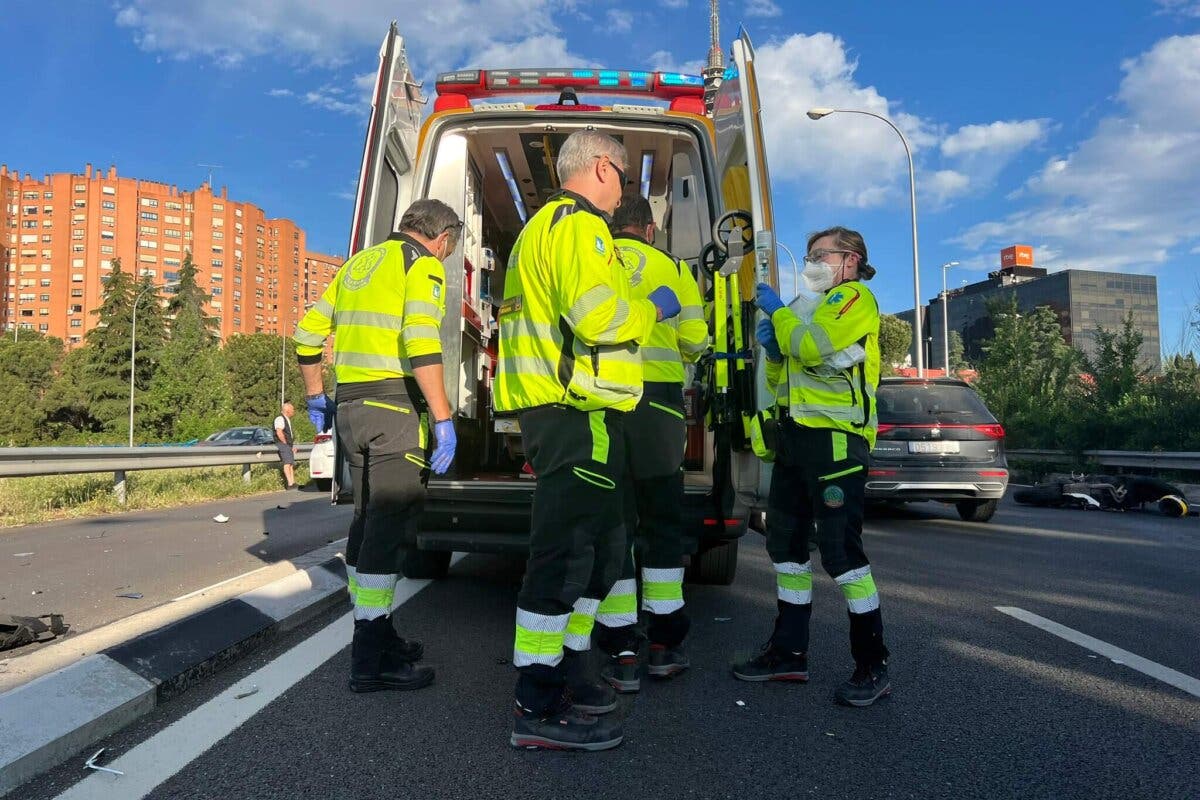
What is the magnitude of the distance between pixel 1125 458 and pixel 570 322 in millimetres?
14129

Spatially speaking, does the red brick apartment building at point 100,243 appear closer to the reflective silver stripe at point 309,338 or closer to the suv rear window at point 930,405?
the suv rear window at point 930,405

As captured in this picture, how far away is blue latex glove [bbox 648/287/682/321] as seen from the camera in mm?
2883

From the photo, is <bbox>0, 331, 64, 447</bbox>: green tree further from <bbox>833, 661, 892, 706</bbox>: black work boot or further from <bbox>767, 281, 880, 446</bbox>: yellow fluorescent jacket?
<bbox>833, 661, 892, 706</bbox>: black work boot

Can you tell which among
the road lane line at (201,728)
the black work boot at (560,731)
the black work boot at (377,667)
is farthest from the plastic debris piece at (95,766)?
the black work boot at (560,731)

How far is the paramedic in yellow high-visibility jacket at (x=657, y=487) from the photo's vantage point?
9.96 feet

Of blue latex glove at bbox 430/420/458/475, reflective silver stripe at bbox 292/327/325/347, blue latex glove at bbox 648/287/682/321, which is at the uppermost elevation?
blue latex glove at bbox 648/287/682/321

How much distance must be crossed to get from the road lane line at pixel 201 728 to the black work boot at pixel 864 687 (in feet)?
6.68

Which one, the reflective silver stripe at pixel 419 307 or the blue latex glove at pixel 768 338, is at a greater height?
the reflective silver stripe at pixel 419 307

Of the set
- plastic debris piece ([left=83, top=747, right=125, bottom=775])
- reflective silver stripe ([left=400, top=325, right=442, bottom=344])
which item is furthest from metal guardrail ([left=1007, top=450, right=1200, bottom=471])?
plastic debris piece ([left=83, top=747, right=125, bottom=775])

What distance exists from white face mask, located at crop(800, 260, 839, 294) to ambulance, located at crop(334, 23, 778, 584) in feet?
1.07

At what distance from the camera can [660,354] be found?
3152 millimetres

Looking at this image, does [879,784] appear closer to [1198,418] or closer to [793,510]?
[793,510]

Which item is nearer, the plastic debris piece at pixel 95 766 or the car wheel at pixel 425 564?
the plastic debris piece at pixel 95 766

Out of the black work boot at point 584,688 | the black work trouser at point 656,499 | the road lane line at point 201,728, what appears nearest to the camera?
the road lane line at point 201,728
